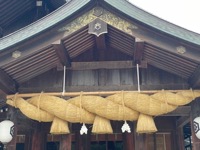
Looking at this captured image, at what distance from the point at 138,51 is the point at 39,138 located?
4.08 meters

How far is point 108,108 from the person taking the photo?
5211 mm

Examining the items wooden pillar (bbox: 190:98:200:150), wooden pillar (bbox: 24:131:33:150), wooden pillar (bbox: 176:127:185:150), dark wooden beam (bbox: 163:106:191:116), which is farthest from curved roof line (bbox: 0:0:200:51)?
wooden pillar (bbox: 24:131:33:150)

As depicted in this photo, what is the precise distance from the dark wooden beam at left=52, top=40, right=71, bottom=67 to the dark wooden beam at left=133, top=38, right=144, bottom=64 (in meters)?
1.55

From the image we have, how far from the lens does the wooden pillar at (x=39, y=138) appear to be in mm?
7488

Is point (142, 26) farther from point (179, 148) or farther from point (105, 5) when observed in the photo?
point (179, 148)

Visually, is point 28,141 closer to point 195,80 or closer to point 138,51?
point 138,51

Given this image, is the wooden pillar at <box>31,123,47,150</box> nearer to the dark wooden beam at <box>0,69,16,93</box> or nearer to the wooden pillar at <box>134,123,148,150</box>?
the dark wooden beam at <box>0,69,16,93</box>

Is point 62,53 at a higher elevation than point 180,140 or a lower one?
higher

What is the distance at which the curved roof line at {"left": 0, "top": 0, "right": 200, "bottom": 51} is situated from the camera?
503 cm

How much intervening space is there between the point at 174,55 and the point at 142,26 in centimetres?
92

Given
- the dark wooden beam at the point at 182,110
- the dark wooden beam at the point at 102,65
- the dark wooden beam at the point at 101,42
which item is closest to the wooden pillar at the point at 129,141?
the dark wooden beam at the point at 182,110

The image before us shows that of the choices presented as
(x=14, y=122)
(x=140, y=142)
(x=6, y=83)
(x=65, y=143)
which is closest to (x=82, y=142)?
(x=65, y=143)

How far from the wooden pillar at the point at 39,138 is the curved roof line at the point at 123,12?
323 centimetres

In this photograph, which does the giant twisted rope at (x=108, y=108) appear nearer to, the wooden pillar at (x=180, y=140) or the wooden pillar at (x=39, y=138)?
the wooden pillar at (x=39, y=138)
